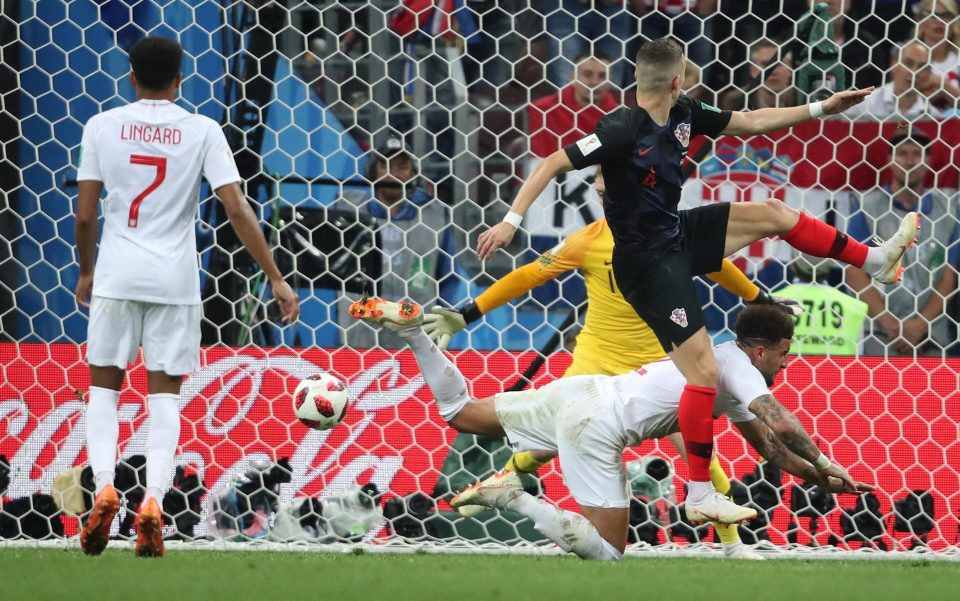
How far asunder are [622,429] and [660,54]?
131 centimetres

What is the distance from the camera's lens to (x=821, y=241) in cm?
529

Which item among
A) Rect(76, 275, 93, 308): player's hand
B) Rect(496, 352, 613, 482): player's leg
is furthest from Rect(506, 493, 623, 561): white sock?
Rect(76, 275, 93, 308): player's hand

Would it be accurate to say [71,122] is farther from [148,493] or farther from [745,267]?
[745,267]

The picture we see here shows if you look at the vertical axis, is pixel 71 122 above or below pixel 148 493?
above

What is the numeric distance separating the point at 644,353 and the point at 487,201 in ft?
4.26

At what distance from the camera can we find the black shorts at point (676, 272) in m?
4.95

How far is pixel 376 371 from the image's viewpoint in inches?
246

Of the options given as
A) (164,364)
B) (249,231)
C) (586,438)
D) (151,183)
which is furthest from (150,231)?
(586,438)

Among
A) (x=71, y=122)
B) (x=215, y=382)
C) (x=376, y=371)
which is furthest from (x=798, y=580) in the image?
(x=71, y=122)

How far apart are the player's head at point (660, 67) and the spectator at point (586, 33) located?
1.87 m

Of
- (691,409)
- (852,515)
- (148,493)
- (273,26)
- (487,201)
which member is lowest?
(852,515)

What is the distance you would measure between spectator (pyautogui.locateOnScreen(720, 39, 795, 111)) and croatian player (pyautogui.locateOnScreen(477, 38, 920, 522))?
4.71ft

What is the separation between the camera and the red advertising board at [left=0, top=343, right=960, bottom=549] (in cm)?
615

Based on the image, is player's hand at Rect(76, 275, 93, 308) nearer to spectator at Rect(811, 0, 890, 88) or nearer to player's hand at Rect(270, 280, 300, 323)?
player's hand at Rect(270, 280, 300, 323)
